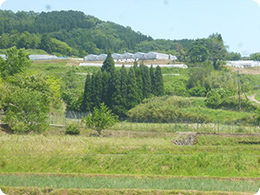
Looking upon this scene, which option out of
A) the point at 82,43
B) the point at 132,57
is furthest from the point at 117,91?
the point at 82,43

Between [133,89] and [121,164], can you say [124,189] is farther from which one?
[133,89]

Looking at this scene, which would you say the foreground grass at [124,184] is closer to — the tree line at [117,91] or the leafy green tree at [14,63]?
the leafy green tree at [14,63]

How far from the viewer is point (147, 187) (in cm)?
1464

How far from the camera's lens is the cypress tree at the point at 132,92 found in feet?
170

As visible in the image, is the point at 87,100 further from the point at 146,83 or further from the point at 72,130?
the point at 72,130

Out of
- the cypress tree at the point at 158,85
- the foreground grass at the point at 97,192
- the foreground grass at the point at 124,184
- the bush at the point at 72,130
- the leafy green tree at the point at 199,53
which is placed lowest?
the bush at the point at 72,130

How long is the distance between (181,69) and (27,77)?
1781 inches

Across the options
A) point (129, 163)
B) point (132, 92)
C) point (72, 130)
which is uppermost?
point (132, 92)

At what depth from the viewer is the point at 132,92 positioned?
2073 inches

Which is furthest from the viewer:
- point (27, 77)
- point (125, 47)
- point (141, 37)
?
point (141, 37)

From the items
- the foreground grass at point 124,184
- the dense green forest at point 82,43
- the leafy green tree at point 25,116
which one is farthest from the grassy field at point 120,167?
the dense green forest at point 82,43

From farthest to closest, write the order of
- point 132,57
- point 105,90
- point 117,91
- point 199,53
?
1. point 132,57
2. point 199,53
3. point 105,90
4. point 117,91

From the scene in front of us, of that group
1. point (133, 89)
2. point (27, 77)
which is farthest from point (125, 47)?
point (27, 77)

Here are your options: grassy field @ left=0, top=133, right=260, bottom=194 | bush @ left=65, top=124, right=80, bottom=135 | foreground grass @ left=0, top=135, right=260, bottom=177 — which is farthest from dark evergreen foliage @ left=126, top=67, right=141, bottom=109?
foreground grass @ left=0, top=135, right=260, bottom=177
